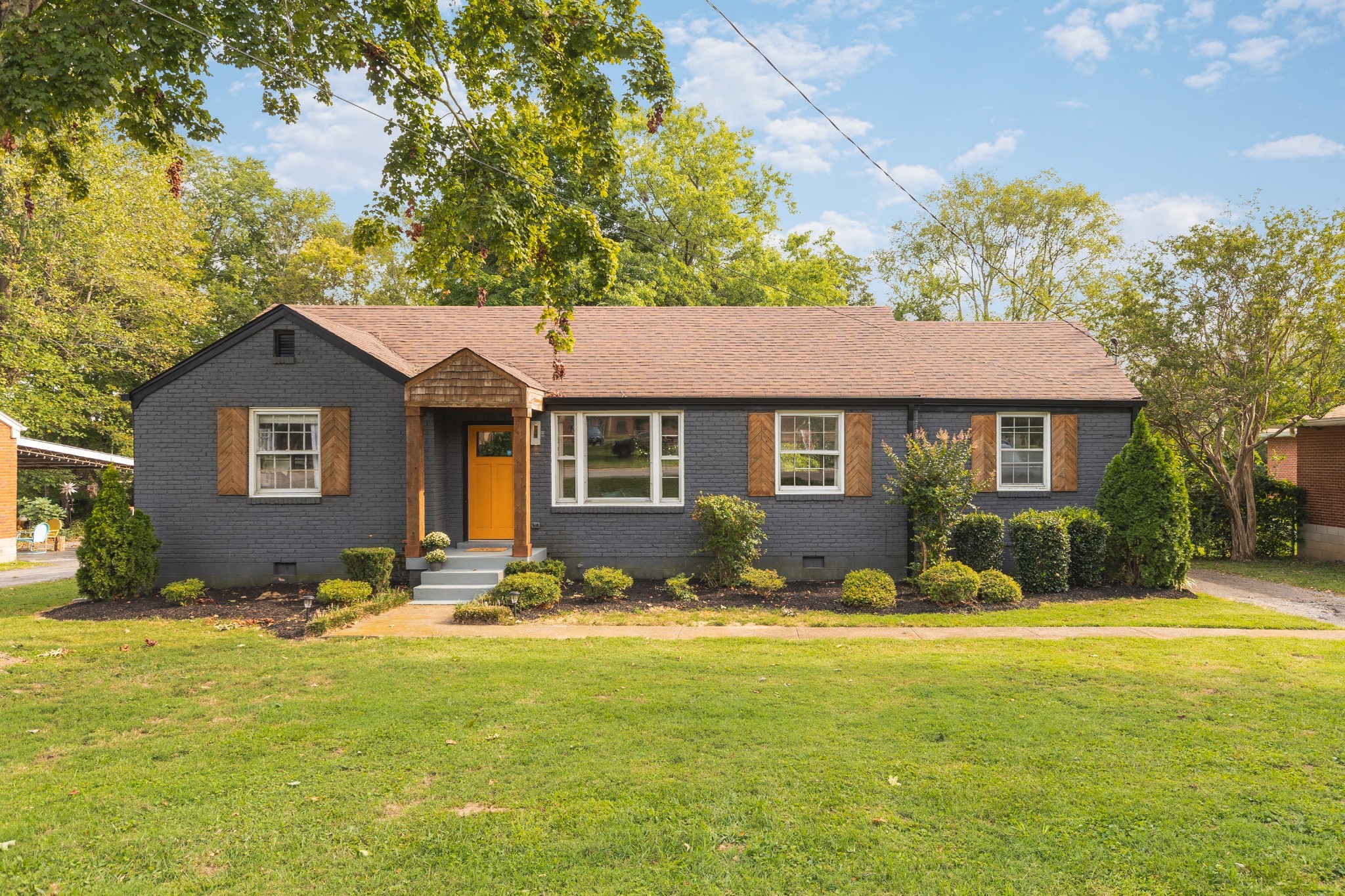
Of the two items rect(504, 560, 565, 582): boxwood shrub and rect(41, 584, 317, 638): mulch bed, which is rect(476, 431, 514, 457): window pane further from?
rect(41, 584, 317, 638): mulch bed

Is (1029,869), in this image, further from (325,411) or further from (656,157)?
(656,157)

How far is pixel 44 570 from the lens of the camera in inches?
685

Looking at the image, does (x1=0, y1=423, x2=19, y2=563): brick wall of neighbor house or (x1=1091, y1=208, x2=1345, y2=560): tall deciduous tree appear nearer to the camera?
(x1=1091, y1=208, x2=1345, y2=560): tall deciduous tree

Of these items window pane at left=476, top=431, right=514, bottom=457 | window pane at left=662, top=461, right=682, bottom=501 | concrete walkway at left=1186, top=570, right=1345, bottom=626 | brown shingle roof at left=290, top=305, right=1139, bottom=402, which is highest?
brown shingle roof at left=290, top=305, right=1139, bottom=402

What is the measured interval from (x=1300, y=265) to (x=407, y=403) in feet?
58.1

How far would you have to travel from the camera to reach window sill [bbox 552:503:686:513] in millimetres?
12945

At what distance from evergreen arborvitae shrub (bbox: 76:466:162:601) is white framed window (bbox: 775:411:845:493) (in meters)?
10.6

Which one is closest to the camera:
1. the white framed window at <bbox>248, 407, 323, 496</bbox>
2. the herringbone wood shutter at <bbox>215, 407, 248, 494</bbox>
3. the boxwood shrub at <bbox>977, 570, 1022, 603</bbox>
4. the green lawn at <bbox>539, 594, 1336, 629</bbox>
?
the green lawn at <bbox>539, 594, 1336, 629</bbox>

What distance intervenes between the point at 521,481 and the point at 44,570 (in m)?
13.9

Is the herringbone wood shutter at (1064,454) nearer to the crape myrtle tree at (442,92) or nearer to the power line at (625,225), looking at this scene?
the power line at (625,225)

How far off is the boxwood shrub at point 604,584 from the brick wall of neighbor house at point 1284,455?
691 inches

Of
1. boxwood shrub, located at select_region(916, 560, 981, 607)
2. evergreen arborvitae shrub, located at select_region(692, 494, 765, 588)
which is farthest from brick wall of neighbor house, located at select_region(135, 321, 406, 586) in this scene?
boxwood shrub, located at select_region(916, 560, 981, 607)

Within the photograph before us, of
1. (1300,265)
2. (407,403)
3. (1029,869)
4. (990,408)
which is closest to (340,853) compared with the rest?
(1029,869)

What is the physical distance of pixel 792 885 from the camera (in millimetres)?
3574
